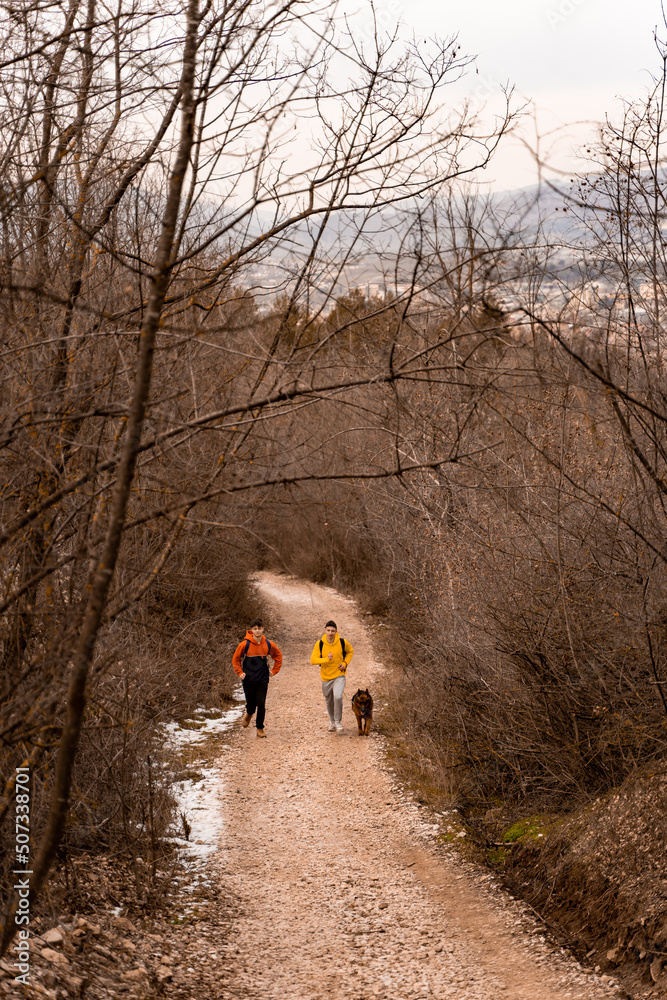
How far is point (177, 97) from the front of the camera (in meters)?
3.99

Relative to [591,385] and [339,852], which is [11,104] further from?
[339,852]

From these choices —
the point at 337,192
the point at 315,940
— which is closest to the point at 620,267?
the point at 337,192

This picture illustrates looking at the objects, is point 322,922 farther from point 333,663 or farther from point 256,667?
point 256,667

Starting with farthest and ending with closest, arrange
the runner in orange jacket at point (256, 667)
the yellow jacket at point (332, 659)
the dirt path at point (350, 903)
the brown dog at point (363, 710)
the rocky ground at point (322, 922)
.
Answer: the runner in orange jacket at point (256, 667) → the yellow jacket at point (332, 659) → the brown dog at point (363, 710) → the dirt path at point (350, 903) → the rocky ground at point (322, 922)

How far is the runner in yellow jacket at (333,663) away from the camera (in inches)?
450

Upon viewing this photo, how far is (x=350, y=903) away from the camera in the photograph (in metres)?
6.98

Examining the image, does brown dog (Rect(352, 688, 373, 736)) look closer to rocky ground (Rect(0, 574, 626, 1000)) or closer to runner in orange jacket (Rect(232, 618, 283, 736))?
rocky ground (Rect(0, 574, 626, 1000))

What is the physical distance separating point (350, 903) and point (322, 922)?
0.38 meters

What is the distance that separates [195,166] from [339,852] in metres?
6.57

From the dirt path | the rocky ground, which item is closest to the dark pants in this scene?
the dirt path

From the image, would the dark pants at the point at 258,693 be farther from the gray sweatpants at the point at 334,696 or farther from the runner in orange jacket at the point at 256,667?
the gray sweatpants at the point at 334,696

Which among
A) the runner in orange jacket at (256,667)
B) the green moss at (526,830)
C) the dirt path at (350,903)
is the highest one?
the runner in orange jacket at (256,667)

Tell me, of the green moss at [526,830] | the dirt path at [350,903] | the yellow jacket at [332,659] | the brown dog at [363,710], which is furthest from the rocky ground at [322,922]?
the yellow jacket at [332,659]

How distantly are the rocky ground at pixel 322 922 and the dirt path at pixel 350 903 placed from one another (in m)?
0.01
